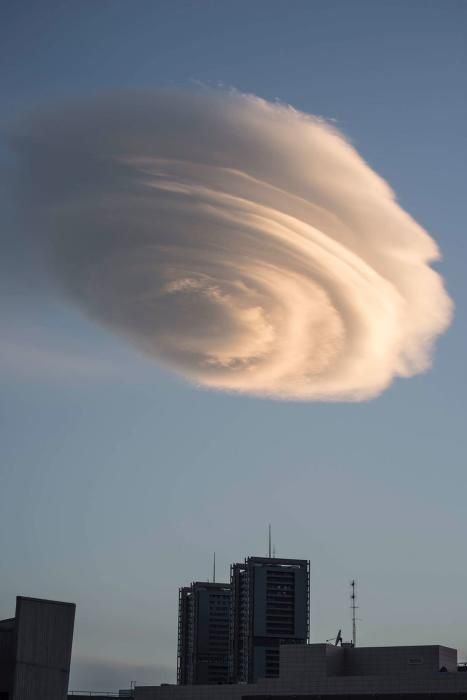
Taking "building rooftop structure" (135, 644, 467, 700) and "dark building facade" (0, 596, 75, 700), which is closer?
"dark building facade" (0, 596, 75, 700)

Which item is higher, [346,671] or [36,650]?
[346,671]

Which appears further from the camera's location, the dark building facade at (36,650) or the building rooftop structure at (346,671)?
the building rooftop structure at (346,671)

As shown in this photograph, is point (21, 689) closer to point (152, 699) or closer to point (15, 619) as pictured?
point (15, 619)

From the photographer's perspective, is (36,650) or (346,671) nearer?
(36,650)

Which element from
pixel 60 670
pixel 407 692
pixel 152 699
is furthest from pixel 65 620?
pixel 152 699
